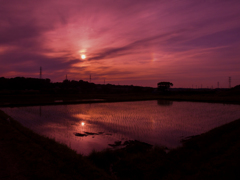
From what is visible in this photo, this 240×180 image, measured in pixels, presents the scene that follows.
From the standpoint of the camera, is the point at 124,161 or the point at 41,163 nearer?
the point at 41,163

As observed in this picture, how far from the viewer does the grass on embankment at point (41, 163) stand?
5383 millimetres

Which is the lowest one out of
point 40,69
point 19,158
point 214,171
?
point 19,158

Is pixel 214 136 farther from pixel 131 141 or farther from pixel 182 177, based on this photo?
pixel 131 141

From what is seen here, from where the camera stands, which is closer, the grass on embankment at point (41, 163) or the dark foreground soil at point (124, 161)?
the dark foreground soil at point (124, 161)

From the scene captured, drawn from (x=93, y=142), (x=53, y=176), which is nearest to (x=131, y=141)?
(x=93, y=142)

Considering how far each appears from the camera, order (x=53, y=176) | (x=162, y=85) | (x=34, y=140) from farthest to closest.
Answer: (x=162, y=85), (x=34, y=140), (x=53, y=176)

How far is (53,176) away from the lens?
5.30 meters

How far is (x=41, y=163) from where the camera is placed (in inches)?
239

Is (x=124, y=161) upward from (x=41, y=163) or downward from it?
downward

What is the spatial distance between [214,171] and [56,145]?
7.12m

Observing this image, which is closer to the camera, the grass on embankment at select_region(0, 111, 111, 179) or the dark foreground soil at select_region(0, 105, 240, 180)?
the dark foreground soil at select_region(0, 105, 240, 180)

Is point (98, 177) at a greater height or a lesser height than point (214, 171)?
lesser

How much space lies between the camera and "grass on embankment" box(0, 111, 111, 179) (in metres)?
5.38

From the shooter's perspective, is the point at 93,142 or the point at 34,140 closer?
the point at 34,140
